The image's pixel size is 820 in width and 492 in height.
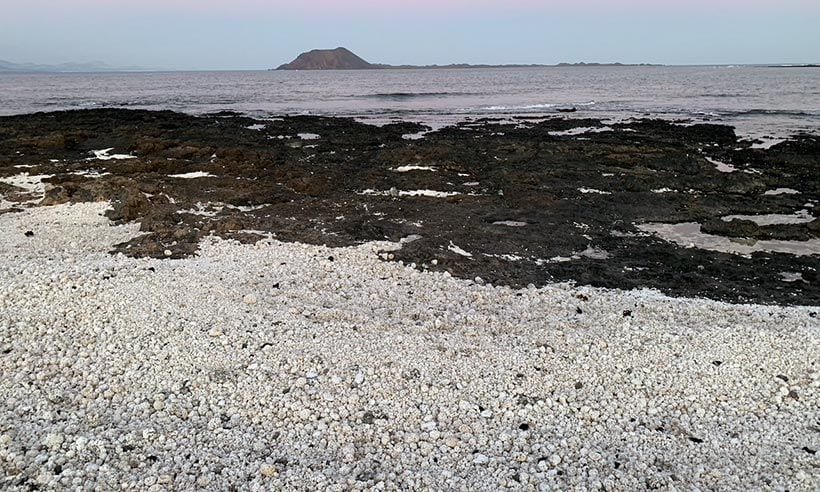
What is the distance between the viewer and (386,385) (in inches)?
261

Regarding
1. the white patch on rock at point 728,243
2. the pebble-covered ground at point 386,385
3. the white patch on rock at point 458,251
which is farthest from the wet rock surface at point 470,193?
the pebble-covered ground at point 386,385

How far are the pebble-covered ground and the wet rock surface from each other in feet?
4.90

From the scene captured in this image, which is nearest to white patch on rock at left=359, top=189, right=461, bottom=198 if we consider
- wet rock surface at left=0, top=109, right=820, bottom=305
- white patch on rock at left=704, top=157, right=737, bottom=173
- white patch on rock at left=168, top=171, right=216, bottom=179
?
wet rock surface at left=0, top=109, right=820, bottom=305

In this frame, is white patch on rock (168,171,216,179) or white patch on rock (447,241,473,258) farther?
white patch on rock (168,171,216,179)

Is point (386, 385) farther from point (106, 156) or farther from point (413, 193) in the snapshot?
point (106, 156)

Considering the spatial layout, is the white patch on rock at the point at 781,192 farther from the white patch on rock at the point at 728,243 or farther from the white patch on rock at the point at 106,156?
the white patch on rock at the point at 106,156

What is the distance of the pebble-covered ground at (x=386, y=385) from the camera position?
208 inches

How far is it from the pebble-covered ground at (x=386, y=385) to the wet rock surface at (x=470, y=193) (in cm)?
149

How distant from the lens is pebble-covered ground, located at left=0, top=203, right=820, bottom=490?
5.29m

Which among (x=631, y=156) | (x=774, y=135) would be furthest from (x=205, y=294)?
(x=774, y=135)

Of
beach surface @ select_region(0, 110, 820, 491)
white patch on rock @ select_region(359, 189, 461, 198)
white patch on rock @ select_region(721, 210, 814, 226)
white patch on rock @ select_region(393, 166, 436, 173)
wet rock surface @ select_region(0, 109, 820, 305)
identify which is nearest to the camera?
beach surface @ select_region(0, 110, 820, 491)

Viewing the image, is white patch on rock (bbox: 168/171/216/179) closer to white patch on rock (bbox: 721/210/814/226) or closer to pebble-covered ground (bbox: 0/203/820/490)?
pebble-covered ground (bbox: 0/203/820/490)

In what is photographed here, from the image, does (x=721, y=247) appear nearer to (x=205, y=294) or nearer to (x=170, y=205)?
(x=205, y=294)

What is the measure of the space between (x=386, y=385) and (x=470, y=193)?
33.9 feet
